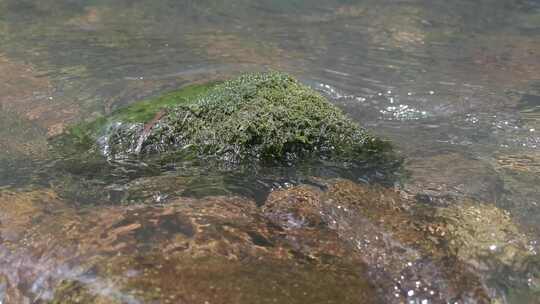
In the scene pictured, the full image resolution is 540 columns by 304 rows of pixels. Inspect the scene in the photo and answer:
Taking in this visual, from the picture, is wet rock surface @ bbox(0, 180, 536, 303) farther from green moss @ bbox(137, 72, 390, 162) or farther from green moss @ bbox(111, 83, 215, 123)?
green moss @ bbox(111, 83, 215, 123)

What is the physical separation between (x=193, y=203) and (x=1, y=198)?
4.21 feet

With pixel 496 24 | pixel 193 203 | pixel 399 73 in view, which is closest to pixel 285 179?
pixel 193 203

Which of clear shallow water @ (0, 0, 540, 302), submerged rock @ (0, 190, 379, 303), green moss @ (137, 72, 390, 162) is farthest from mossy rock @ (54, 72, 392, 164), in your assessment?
submerged rock @ (0, 190, 379, 303)

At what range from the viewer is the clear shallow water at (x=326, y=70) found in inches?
179

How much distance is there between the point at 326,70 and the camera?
787 cm

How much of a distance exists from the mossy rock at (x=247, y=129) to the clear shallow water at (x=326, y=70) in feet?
0.70

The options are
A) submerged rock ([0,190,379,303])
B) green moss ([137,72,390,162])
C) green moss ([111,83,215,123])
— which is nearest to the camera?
submerged rock ([0,190,379,303])

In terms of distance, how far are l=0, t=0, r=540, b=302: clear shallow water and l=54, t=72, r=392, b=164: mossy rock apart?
0.70 ft

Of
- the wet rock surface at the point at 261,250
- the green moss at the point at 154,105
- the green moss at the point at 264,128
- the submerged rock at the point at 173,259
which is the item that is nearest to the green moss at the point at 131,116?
the green moss at the point at 154,105

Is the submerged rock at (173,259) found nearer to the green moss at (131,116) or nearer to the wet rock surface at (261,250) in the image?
the wet rock surface at (261,250)

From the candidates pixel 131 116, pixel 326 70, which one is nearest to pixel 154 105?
pixel 131 116

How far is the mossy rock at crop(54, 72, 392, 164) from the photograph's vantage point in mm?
4363

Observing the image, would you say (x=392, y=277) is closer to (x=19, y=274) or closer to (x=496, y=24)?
(x=19, y=274)

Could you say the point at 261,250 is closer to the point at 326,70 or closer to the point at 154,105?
the point at 154,105
